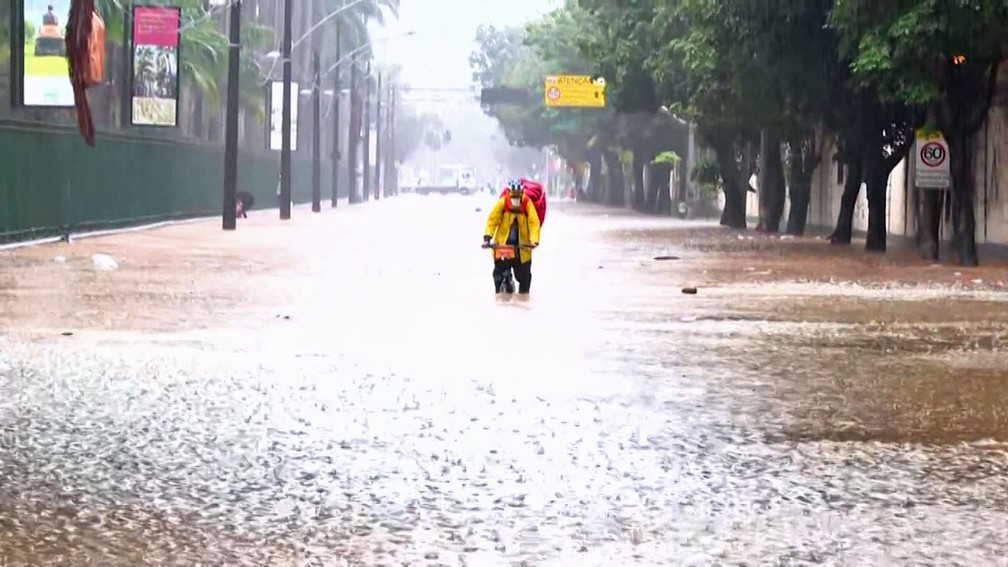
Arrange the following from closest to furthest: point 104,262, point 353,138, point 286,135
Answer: point 104,262 → point 286,135 → point 353,138

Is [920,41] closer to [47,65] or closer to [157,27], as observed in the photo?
[47,65]

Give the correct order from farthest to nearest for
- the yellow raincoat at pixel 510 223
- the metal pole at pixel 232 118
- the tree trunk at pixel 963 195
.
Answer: the metal pole at pixel 232 118, the tree trunk at pixel 963 195, the yellow raincoat at pixel 510 223

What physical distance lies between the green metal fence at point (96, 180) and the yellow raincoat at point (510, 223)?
12.4 meters

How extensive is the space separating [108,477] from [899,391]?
5620 millimetres

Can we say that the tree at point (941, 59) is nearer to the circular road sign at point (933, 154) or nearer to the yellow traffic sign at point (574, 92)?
the circular road sign at point (933, 154)

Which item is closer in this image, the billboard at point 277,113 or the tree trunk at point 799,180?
the tree trunk at point 799,180

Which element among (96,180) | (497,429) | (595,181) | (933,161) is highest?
(595,181)

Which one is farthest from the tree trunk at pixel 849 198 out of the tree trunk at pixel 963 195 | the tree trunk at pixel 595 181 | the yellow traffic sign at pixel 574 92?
the tree trunk at pixel 595 181

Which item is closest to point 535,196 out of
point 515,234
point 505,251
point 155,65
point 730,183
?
point 515,234

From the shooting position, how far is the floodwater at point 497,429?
7156 mm

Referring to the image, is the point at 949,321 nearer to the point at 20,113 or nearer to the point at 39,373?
the point at 39,373

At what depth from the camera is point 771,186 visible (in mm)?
49219

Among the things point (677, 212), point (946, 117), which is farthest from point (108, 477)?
point (677, 212)

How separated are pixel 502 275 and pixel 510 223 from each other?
1.91 ft
